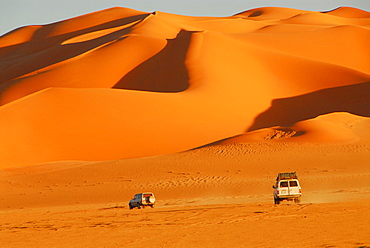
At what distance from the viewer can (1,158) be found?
37719mm

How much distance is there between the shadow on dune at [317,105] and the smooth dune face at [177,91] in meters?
0.09

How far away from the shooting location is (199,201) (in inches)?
997

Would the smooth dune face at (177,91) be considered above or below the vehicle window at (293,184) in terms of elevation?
above

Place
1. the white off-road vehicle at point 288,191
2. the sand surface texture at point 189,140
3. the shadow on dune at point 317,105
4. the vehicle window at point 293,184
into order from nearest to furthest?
the sand surface texture at point 189,140 < the white off-road vehicle at point 288,191 < the vehicle window at point 293,184 < the shadow on dune at point 317,105

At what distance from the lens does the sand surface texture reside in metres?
16.7

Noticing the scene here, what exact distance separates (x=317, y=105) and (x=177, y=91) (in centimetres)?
1166

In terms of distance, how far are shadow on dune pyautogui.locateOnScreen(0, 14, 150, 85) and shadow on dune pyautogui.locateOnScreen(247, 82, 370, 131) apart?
2963cm

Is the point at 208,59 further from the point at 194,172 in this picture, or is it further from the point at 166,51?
the point at 194,172

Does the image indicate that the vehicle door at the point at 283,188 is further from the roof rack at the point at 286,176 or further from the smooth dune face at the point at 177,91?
the smooth dune face at the point at 177,91

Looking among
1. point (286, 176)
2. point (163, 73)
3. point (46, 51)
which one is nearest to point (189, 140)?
point (286, 176)

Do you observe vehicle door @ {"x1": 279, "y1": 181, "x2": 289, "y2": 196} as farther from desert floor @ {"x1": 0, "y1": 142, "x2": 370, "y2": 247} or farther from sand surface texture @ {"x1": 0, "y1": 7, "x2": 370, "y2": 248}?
sand surface texture @ {"x1": 0, "y1": 7, "x2": 370, "y2": 248}

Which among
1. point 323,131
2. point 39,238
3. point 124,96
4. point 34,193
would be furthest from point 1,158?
point 39,238

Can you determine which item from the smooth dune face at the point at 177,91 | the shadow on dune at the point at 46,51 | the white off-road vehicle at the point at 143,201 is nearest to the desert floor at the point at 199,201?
the white off-road vehicle at the point at 143,201

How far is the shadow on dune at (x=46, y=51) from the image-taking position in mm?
74250
